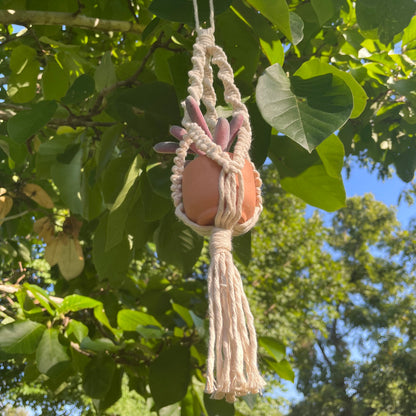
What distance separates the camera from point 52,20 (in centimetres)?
86

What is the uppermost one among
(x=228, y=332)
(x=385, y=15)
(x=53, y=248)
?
(x=385, y=15)

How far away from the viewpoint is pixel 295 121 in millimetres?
466

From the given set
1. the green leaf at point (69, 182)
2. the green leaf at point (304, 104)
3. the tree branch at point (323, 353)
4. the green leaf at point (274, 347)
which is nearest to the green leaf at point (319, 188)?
the green leaf at point (304, 104)

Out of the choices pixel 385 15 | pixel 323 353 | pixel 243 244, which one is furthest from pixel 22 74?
pixel 323 353

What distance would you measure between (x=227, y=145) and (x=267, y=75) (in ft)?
0.36

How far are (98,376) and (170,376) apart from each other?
201mm

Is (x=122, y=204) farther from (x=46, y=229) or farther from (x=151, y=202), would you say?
(x=46, y=229)

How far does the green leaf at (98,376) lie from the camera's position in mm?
1040

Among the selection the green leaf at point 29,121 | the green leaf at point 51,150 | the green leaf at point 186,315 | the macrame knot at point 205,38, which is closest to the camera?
the macrame knot at point 205,38

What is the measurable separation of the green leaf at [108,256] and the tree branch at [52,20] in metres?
0.34

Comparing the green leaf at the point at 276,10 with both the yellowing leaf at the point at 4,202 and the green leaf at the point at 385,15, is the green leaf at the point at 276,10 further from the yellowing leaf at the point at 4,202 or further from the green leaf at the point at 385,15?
the yellowing leaf at the point at 4,202

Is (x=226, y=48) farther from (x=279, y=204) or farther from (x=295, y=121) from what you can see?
(x=279, y=204)

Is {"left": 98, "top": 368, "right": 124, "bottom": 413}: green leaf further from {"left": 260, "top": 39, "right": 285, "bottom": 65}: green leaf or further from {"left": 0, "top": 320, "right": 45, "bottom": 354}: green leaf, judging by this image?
{"left": 260, "top": 39, "right": 285, "bottom": 65}: green leaf

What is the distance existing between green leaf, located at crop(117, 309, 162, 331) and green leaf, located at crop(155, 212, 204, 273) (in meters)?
0.22
